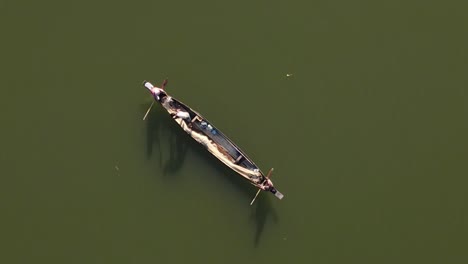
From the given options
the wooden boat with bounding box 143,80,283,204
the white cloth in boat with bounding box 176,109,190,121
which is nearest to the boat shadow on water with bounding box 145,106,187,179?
the wooden boat with bounding box 143,80,283,204

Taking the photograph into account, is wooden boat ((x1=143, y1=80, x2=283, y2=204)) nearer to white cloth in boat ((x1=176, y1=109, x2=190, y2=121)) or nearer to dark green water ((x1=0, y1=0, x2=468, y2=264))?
white cloth in boat ((x1=176, y1=109, x2=190, y2=121))

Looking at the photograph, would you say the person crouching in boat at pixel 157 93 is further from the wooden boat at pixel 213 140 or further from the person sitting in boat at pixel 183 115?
the person sitting in boat at pixel 183 115

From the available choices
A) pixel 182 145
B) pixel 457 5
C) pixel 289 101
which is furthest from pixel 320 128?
pixel 457 5

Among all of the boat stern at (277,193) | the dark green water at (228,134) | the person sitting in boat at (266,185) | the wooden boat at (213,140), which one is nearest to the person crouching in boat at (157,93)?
the wooden boat at (213,140)

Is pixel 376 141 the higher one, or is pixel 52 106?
pixel 376 141

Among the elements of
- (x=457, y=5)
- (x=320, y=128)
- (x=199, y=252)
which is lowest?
(x=199, y=252)

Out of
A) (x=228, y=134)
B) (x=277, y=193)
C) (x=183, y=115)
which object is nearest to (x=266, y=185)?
(x=277, y=193)

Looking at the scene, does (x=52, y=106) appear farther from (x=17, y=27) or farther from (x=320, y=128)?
(x=320, y=128)
